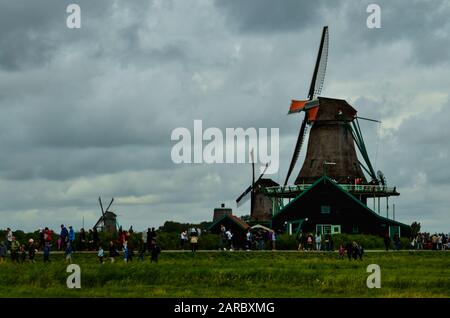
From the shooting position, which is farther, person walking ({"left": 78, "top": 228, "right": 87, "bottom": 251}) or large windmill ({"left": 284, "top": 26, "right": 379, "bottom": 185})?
large windmill ({"left": 284, "top": 26, "right": 379, "bottom": 185})

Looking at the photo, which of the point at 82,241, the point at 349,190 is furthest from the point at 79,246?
the point at 349,190

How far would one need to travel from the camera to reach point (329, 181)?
7406cm

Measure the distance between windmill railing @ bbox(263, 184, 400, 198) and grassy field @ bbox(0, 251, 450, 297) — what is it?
102 ft

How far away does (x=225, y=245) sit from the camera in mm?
59625

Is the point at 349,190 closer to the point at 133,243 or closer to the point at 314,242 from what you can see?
the point at 314,242

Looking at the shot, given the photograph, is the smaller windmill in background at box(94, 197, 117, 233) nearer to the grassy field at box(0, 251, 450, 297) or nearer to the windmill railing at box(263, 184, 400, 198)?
the windmill railing at box(263, 184, 400, 198)

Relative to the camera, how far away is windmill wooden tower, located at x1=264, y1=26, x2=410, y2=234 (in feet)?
242

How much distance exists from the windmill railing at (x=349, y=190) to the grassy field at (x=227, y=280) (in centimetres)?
3104

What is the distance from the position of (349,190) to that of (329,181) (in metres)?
4.12

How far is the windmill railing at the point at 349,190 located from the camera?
77.6m

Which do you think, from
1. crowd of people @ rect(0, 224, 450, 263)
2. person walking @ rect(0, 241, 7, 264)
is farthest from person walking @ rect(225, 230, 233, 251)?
person walking @ rect(0, 241, 7, 264)

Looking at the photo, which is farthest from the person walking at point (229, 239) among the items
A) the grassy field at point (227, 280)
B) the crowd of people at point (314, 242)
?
the grassy field at point (227, 280)
